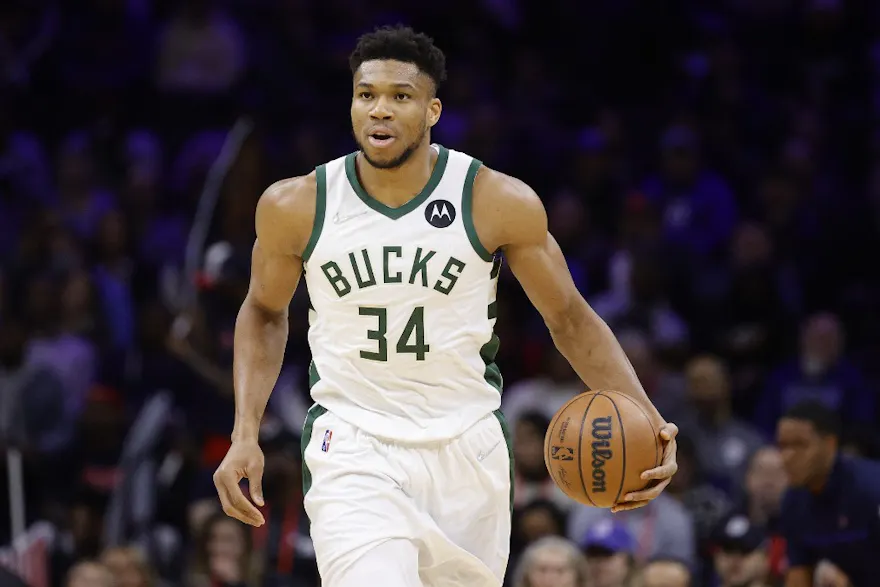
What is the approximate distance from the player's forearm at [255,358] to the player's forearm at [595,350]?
39.5 inches

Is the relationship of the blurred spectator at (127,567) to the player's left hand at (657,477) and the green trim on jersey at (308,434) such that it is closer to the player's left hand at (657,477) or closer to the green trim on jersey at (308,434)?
the green trim on jersey at (308,434)

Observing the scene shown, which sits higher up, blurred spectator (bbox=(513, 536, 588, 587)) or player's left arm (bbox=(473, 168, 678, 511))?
player's left arm (bbox=(473, 168, 678, 511))

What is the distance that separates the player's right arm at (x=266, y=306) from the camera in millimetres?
5258

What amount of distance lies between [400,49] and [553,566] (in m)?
3.59

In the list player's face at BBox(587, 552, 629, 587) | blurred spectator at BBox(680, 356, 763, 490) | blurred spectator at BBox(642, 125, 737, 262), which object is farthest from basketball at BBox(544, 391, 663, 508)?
blurred spectator at BBox(642, 125, 737, 262)

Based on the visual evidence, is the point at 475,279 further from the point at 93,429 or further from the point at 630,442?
the point at 93,429

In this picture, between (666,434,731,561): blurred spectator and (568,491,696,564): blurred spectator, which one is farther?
(666,434,731,561): blurred spectator

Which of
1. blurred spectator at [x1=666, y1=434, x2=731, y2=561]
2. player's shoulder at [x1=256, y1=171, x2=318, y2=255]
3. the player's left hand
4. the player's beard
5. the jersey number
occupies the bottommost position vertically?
blurred spectator at [x1=666, y1=434, x2=731, y2=561]

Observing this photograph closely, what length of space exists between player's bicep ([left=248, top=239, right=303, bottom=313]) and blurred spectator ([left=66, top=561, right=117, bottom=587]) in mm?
3385

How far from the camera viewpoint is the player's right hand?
198 inches

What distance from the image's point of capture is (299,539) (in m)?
9.04

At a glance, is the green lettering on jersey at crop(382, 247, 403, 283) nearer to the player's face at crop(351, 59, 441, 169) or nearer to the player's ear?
the player's face at crop(351, 59, 441, 169)

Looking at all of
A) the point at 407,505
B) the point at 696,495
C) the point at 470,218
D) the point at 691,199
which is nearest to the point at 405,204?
the point at 470,218

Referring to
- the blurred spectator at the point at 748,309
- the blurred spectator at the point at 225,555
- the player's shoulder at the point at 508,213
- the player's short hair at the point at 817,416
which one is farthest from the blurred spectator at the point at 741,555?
the player's shoulder at the point at 508,213
